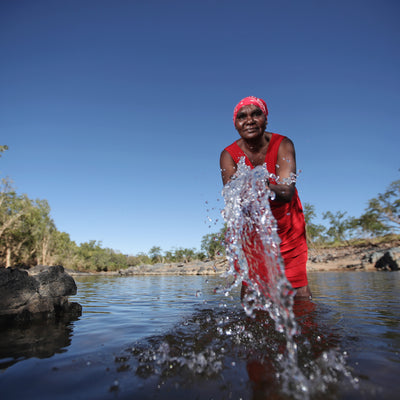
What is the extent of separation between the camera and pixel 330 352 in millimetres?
1899

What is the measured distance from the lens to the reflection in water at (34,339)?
2.18m

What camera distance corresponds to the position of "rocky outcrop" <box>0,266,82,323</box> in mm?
3752

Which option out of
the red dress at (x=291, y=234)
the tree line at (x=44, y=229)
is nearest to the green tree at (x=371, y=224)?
the tree line at (x=44, y=229)

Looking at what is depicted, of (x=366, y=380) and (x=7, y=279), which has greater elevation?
(x=7, y=279)

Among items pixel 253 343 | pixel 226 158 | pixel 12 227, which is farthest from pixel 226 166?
pixel 12 227

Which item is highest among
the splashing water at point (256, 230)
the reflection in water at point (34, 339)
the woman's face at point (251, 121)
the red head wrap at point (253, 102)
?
the red head wrap at point (253, 102)

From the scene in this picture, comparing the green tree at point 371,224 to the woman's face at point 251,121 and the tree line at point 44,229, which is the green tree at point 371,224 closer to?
the tree line at point 44,229

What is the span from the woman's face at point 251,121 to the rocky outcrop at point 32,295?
4.10 meters

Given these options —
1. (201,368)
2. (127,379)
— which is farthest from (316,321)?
(127,379)

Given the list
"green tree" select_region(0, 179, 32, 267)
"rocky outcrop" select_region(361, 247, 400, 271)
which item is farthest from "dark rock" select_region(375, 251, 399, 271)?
"green tree" select_region(0, 179, 32, 267)

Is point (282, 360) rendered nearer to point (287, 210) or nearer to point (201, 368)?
point (201, 368)

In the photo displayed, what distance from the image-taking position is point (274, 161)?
3.12 metres

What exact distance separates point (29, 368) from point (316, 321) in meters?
2.85

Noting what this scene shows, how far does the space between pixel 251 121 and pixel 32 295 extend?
4331 mm
